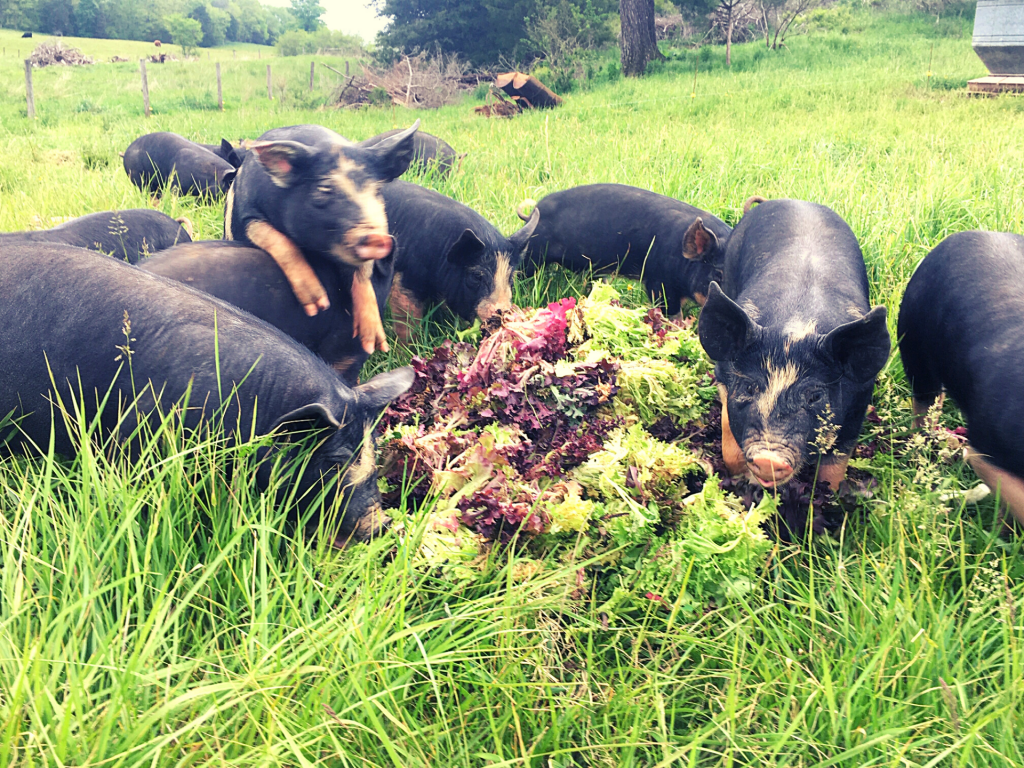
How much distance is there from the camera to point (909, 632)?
2195 mm

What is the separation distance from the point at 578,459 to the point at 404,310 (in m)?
2.12

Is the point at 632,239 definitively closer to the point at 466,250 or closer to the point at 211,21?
the point at 466,250

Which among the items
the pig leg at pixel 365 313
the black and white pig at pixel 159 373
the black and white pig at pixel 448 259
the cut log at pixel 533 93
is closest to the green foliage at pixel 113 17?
the cut log at pixel 533 93

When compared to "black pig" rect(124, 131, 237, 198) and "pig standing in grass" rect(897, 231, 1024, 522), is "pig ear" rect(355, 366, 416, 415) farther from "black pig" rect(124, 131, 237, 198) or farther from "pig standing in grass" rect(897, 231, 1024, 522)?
"black pig" rect(124, 131, 237, 198)

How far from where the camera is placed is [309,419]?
2529 mm

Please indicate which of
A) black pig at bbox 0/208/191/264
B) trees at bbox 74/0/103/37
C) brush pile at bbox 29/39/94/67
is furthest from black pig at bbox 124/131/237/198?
trees at bbox 74/0/103/37

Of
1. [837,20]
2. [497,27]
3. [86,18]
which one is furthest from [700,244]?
[86,18]

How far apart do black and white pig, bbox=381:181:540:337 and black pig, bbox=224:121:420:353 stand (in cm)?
78

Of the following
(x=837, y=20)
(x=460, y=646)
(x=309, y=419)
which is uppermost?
(x=837, y=20)

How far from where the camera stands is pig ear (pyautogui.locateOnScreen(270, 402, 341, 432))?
2408 millimetres

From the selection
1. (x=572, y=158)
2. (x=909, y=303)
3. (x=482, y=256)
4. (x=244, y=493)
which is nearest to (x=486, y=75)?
(x=572, y=158)

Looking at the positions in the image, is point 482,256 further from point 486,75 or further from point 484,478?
point 486,75

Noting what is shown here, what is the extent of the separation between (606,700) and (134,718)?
3.85 ft

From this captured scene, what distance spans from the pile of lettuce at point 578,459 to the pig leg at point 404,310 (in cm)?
90
